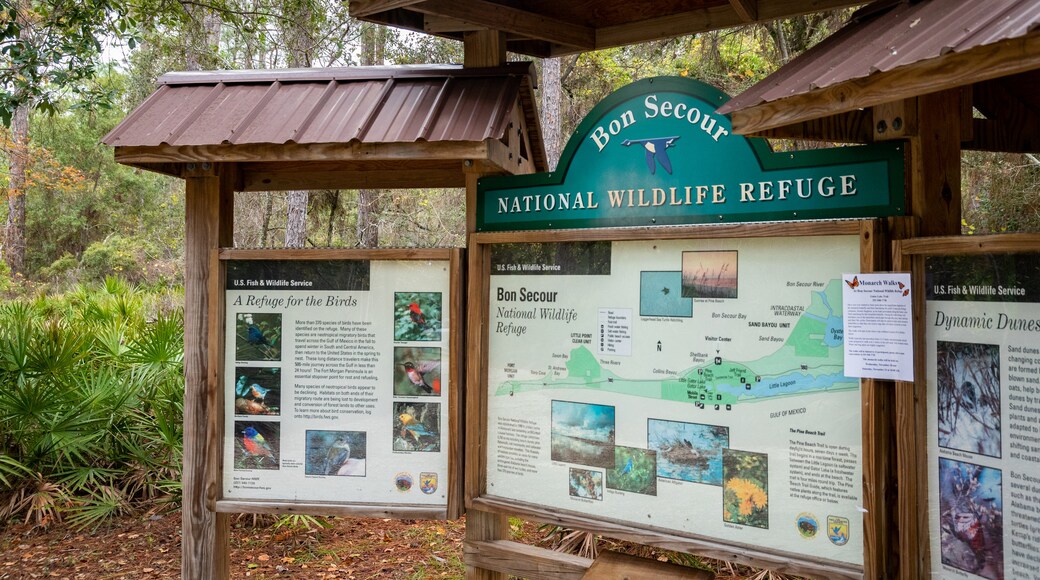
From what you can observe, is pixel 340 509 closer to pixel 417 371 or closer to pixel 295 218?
pixel 417 371

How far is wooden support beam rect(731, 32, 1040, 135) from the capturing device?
1.59 m

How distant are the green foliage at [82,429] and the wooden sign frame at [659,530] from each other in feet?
11.6

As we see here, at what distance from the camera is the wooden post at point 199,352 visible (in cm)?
350

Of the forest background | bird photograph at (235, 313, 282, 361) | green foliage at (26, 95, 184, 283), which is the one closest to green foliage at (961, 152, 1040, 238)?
the forest background

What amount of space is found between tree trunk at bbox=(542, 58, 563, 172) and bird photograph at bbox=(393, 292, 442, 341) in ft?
24.2

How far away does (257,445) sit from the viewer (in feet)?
11.2

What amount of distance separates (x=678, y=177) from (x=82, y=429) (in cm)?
524

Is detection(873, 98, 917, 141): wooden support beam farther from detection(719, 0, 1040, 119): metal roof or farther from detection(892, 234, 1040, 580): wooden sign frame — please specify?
detection(892, 234, 1040, 580): wooden sign frame

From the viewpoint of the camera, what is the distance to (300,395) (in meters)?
3.35

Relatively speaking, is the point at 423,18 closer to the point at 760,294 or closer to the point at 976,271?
the point at 760,294

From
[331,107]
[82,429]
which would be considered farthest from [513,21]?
[82,429]

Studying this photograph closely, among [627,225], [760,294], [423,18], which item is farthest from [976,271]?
[423,18]

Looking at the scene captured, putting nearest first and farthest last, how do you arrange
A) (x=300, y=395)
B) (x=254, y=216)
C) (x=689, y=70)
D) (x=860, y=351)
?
(x=860, y=351) < (x=300, y=395) < (x=689, y=70) < (x=254, y=216)

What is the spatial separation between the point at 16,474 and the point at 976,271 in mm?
6402
